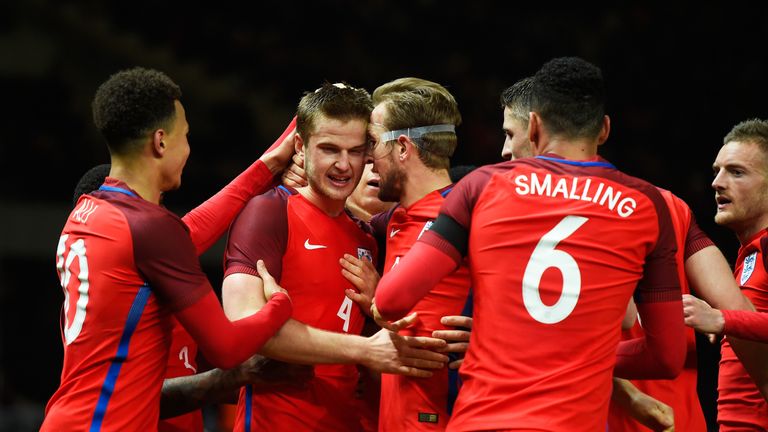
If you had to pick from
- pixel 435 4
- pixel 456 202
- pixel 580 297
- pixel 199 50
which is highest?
pixel 435 4

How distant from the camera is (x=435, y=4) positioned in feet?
46.9

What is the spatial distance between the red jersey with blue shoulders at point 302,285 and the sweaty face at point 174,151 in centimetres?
50

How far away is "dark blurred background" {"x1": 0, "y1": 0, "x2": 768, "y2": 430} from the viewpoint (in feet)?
38.5

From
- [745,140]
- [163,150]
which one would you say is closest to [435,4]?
[745,140]

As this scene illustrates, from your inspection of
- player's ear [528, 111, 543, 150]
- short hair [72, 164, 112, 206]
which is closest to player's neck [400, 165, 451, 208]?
player's ear [528, 111, 543, 150]

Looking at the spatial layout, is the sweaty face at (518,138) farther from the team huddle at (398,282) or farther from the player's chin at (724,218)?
the player's chin at (724,218)

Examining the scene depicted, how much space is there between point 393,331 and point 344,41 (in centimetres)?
1101

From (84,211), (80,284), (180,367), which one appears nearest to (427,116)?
(84,211)

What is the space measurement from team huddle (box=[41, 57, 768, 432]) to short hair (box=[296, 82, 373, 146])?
0.03 feet

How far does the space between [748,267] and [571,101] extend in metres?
2.00

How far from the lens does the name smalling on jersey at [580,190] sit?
10.6 feet

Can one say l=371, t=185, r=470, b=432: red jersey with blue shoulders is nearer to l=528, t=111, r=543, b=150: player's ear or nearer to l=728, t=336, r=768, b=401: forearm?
l=528, t=111, r=543, b=150: player's ear

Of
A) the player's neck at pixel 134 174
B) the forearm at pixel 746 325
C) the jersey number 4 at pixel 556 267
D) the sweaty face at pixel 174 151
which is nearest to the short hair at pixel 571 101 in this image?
the jersey number 4 at pixel 556 267

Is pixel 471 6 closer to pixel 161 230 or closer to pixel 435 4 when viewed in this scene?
pixel 435 4
